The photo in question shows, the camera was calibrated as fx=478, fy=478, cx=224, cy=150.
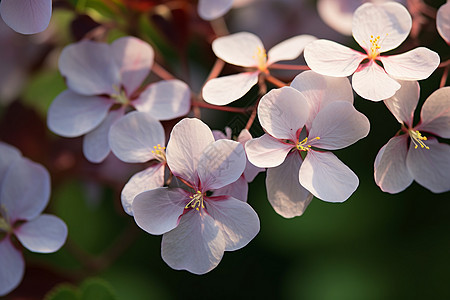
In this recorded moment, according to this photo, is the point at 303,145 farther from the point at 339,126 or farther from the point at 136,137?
the point at 136,137

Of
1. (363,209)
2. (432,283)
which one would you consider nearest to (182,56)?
(363,209)

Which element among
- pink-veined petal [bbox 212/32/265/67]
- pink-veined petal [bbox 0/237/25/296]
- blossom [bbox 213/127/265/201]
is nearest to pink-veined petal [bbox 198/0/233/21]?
pink-veined petal [bbox 212/32/265/67]

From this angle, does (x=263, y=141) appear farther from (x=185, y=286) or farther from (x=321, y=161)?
(x=185, y=286)

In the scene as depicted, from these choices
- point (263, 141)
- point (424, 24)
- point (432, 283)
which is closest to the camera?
point (263, 141)

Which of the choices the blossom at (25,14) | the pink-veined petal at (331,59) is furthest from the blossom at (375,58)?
the blossom at (25,14)

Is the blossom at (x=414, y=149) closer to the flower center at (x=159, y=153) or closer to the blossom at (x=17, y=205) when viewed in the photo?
the flower center at (x=159, y=153)

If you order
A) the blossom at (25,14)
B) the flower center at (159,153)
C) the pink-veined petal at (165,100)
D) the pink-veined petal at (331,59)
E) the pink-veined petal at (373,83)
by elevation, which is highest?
the blossom at (25,14)

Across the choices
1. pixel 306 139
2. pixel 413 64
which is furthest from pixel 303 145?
pixel 413 64
